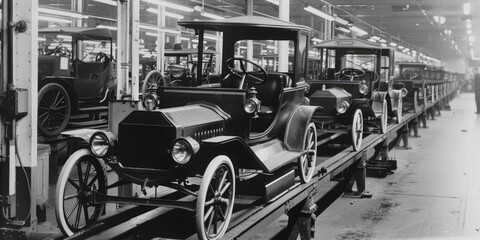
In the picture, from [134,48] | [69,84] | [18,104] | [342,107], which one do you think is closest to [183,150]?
[18,104]

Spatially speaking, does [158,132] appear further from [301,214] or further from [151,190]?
[151,190]

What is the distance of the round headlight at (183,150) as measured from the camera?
13.3 feet

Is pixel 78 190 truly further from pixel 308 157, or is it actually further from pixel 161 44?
pixel 161 44

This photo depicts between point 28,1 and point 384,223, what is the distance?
15.0 ft

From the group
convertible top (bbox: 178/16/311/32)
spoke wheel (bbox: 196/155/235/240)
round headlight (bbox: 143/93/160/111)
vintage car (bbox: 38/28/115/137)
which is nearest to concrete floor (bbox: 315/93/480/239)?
spoke wheel (bbox: 196/155/235/240)

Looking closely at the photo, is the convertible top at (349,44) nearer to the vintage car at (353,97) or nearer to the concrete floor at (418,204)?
the vintage car at (353,97)

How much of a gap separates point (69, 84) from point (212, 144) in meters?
6.18

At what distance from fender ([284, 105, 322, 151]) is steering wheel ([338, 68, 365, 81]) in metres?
5.11

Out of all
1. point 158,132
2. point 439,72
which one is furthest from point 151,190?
point 439,72

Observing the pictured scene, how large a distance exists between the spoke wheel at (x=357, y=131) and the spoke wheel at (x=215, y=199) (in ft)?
14.1

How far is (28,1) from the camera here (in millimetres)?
4766

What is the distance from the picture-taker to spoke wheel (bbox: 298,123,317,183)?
5.91 metres

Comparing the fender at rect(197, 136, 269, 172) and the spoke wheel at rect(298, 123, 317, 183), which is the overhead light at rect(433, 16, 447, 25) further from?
the fender at rect(197, 136, 269, 172)

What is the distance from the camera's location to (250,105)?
16.3 ft
